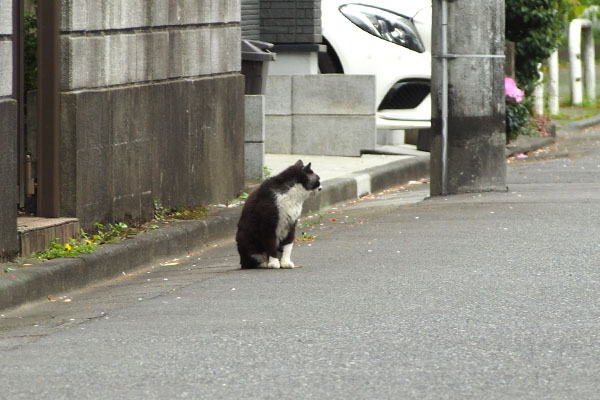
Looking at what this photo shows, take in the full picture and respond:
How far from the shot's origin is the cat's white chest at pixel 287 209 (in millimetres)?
8086

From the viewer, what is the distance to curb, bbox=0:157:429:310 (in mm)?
7148

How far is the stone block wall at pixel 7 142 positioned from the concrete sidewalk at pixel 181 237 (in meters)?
0.22

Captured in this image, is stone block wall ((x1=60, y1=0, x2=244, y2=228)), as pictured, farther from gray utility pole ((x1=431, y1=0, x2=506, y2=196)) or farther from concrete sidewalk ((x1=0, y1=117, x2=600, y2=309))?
gray utility pole ((x1=431, y1=0, x2=506, y2=196))

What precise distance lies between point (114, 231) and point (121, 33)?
4.55 feet

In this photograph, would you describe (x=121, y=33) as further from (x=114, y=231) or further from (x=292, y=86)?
(x=292, y=86)

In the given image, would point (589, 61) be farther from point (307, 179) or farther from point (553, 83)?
point (307, 179)

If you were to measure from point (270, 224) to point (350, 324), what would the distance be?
6.75 feet

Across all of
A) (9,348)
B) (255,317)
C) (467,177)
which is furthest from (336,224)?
(9,348)

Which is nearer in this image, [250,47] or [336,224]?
[336,224]

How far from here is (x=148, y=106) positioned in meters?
9.19

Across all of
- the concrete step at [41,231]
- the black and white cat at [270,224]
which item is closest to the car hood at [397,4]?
the black and white cat at [270,224]

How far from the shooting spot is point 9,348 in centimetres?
585

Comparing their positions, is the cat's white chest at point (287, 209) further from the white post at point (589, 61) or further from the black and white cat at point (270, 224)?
the white post at point (589, 61)

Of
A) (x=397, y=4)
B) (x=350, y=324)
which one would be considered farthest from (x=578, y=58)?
(x=350, y=324)
